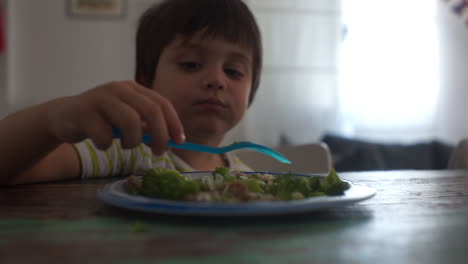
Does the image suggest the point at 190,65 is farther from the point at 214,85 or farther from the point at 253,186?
the point at 253,186

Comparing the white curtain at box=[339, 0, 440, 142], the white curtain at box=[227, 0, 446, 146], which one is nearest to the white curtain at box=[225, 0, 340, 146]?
the white curtain at box=[227, 0, 446, 146]

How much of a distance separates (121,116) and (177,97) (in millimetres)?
668

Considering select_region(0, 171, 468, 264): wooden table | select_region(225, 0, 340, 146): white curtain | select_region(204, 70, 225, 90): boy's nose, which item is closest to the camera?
select_region(0, 171, 468, 264): wooden table

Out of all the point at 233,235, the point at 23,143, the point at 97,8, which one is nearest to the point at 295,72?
the point at 97,8

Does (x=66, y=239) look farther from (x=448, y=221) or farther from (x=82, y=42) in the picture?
(x=82, y=42)

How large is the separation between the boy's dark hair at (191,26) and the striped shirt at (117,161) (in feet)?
0.89

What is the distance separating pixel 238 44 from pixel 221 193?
32.0 inches

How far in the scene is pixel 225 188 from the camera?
47cm

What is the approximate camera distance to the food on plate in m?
0.45

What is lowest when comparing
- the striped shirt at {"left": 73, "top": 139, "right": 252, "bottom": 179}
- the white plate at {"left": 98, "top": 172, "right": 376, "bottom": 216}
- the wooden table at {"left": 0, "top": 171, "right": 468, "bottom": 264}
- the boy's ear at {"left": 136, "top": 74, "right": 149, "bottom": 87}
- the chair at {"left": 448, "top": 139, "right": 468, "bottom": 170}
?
the chair at {"left": 448, "top": 139, "right": 468, "bottom": 170}

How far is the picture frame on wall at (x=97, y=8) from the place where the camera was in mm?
3031

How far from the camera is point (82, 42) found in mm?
3066

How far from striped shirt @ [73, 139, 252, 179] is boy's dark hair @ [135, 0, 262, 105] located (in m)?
0.27

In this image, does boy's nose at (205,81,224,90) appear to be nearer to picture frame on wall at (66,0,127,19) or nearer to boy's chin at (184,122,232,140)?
boy's chin at (184,122,232,140)
